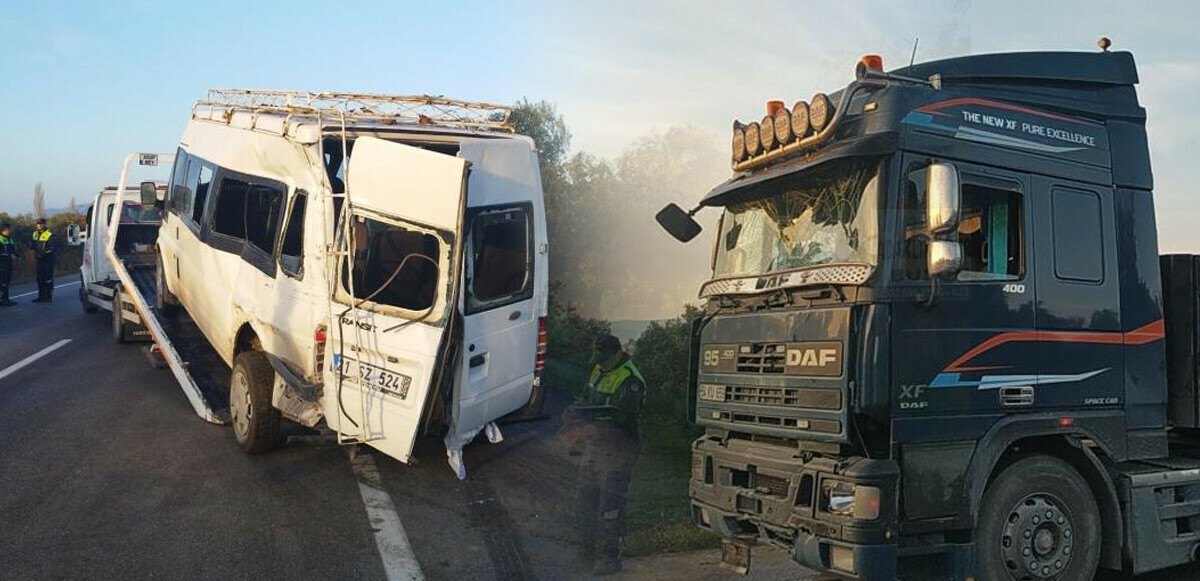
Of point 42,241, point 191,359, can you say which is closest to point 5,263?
point 42,241

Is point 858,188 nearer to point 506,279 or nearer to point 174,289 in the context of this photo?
point 506,279

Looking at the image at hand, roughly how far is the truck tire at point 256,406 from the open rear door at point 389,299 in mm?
1003

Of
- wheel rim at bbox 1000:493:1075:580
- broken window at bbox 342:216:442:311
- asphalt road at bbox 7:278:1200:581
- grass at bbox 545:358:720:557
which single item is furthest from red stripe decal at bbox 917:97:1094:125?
broken window at bbox 342:216:442:311

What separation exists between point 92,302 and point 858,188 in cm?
1605

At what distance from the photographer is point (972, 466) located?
486 cm

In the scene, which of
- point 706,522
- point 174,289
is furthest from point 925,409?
point 174,289

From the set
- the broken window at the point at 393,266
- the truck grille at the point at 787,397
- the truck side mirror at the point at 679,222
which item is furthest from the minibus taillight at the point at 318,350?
the truck grille at the point at 787,397

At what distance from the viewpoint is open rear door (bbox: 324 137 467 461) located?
667 cm

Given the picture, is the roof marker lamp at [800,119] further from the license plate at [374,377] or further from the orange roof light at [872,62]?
the license plate at [374,377]

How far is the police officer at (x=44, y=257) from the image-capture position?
20.3 m

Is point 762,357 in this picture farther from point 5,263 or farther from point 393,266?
point 5,263

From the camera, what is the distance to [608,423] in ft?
31.3

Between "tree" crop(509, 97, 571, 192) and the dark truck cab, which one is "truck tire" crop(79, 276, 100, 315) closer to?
"tree" crop(509, 97, 571, 192)

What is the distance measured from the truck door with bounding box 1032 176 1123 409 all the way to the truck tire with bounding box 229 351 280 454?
608 centimetres
